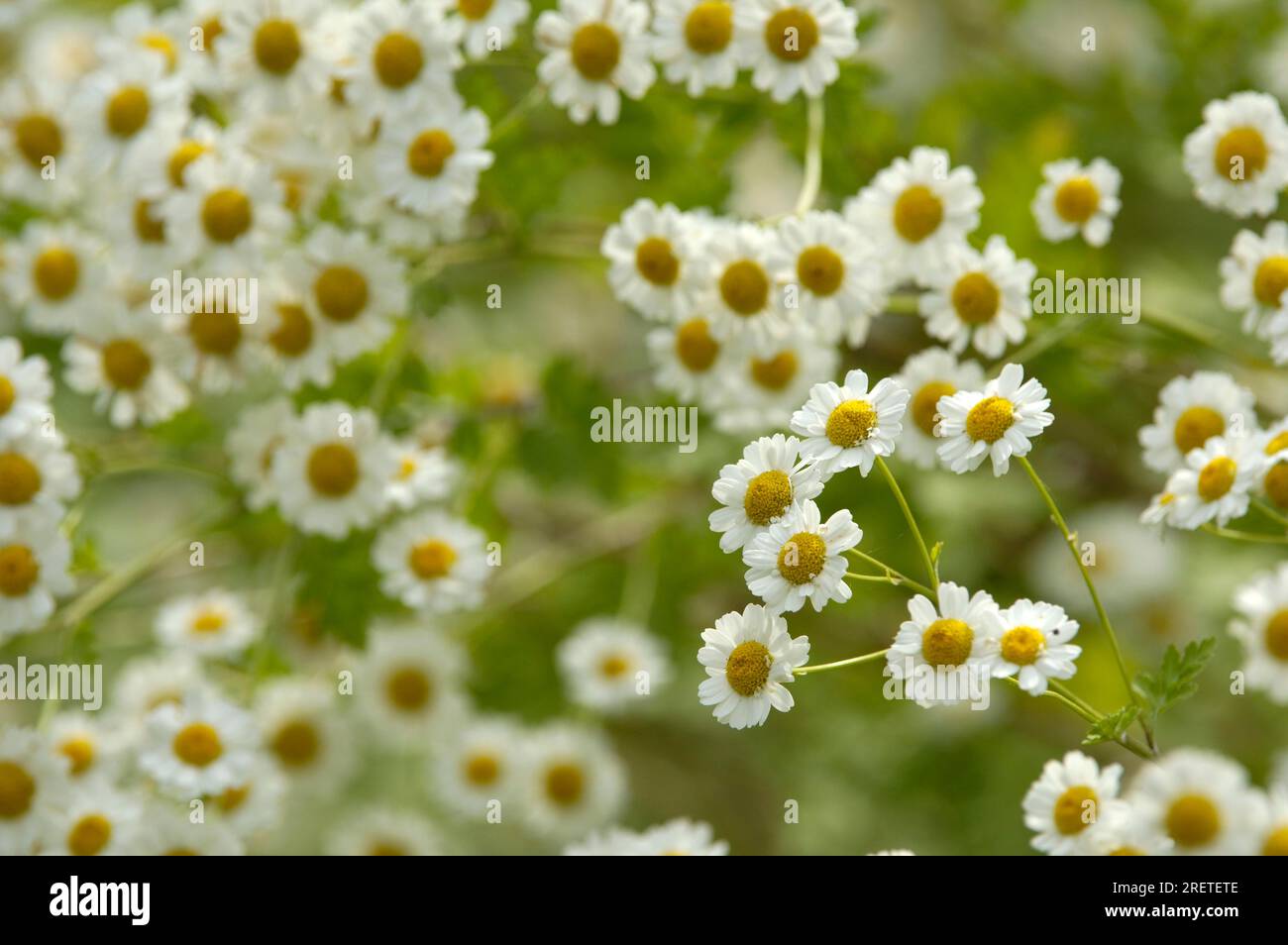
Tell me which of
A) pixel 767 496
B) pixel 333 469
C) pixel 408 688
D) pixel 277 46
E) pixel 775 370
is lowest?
pixel 408 688

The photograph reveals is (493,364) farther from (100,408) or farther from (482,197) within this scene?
(100,408)

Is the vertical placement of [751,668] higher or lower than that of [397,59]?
lower

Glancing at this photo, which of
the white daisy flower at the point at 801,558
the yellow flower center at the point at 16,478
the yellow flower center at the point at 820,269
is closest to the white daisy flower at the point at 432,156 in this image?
the yellow flower center at the point at 820,269

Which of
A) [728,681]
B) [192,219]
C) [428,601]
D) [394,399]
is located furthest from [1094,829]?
[192,219]

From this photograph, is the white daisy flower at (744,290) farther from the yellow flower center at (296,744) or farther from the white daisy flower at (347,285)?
the yellow flower center at (296,744)

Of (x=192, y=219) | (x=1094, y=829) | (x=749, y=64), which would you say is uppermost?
(x=749, y=64)

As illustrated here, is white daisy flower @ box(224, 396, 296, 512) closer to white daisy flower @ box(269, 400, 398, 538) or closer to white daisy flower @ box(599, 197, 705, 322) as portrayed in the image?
white daisy flower @ box(269, 400, 398, 538)

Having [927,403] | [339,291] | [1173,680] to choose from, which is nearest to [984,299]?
[927,403]

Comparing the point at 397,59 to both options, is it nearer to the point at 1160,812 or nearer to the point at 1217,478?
the point at 1217,478
